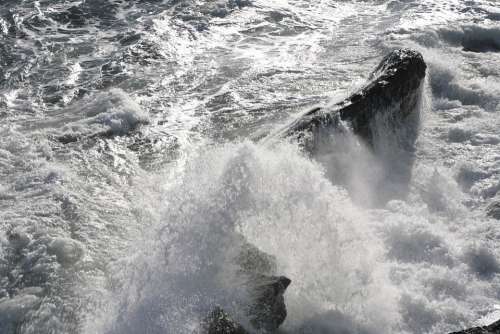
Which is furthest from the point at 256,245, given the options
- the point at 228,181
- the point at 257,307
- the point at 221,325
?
the point at 221,325

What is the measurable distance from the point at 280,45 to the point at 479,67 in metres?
4.81

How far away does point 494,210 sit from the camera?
750 cm

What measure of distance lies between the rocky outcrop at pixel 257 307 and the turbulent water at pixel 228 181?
20 cm

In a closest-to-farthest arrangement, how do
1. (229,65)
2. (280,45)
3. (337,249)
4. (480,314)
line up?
(480,314) < (337,249) < (229,65) < (280,45)

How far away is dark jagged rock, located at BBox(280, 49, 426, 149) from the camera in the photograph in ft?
28.0

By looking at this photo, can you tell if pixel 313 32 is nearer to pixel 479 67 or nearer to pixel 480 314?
pixel 479 67

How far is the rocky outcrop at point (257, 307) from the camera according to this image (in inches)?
200

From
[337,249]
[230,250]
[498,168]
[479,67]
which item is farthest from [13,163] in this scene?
[479,67]

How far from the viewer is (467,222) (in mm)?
7387

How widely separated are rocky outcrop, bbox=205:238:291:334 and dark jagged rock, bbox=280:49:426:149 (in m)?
3.18

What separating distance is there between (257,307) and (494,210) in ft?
13.3

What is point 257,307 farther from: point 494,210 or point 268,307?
point 494,210

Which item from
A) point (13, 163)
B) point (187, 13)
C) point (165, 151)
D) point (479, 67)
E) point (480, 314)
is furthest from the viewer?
point (187, 13)

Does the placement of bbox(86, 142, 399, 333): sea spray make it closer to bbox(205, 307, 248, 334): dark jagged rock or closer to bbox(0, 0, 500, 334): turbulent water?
bbox(0, 0, 500, 334): turbulent water
